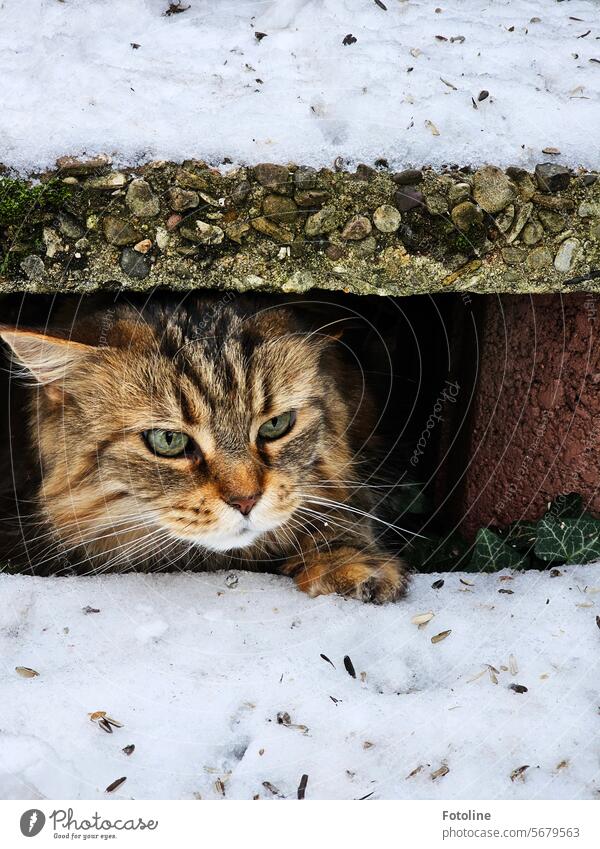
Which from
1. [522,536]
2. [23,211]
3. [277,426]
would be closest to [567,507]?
[522,536]

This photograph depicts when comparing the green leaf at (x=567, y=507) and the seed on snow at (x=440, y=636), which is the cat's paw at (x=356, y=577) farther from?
the green leaf at (x=567, y=507)

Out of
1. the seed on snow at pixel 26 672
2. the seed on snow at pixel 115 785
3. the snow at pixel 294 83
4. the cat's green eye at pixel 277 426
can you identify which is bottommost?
the seed on snow at pixel 115 785

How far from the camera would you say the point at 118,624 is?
1.92m

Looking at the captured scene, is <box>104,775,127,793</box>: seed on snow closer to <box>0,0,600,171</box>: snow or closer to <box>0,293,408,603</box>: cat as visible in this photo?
<box>0,293,408,603</box>: cat

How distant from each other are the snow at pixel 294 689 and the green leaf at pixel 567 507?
25cm

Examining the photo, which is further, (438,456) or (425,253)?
(438,456)

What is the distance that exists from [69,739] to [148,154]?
4.07ft

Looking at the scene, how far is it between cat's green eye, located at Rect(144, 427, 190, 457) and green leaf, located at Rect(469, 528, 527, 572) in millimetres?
859


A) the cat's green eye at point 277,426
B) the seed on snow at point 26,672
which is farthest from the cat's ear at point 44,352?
the seed on snow at point 26,672

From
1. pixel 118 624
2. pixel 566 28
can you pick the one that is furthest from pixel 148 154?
pixel 566 28

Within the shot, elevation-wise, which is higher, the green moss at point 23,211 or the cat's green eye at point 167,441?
the green moss at point 23,211

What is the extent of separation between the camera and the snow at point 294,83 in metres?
1.86

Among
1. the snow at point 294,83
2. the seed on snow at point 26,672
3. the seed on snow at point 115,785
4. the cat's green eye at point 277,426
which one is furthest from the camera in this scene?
the cat's green eye at point 277,426
